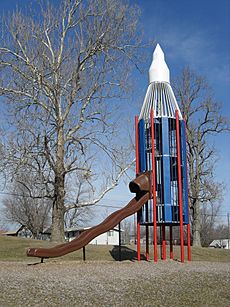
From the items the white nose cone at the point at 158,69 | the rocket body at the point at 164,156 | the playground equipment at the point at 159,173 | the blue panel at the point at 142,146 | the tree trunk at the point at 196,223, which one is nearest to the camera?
the playground equipment at the point at 159,173

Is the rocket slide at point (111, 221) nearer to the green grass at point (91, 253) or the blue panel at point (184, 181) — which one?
the blue panel at point (184, 181)

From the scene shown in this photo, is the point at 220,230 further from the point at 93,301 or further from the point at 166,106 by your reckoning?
the point at 93,301

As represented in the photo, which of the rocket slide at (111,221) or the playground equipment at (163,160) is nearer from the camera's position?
the rocket slide at (111,221)

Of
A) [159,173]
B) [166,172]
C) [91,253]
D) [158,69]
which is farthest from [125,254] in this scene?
[158,69]

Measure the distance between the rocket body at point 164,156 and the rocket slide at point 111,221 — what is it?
1.19ft

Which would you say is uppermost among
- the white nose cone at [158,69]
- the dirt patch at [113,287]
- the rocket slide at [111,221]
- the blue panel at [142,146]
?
the white nose cone at [158,69]

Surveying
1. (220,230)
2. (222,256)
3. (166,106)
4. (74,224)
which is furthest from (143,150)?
(220,230)

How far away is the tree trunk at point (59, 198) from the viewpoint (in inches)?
832

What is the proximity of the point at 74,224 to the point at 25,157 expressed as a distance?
107 ft

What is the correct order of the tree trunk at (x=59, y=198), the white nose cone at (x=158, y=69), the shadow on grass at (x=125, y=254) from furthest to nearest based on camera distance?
the tree trunk at (x=59, y=198) → the shadow on grass at (x=125, y=254) → the white nose cone at (x=158, y=69)

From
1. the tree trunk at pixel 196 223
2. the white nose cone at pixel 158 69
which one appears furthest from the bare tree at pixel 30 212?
the white nose cone at pixel 158 69

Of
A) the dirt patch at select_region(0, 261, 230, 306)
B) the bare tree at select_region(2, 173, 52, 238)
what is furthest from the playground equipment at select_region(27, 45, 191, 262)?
the bare tree at select_region(2, 173, 52, 238)

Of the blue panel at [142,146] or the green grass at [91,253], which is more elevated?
the blue panel at [142,146]

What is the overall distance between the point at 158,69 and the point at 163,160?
12.8 feet
